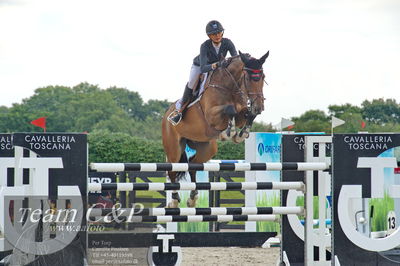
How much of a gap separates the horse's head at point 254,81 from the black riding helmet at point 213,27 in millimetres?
336

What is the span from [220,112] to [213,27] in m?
0.72

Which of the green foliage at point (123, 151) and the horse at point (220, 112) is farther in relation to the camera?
the green foliage at point (123, 151)

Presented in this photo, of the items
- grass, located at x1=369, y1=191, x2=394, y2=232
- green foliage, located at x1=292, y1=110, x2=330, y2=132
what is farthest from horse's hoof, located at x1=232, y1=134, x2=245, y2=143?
green foliage, located at x1=292, y1=110, x2=330, y2=132

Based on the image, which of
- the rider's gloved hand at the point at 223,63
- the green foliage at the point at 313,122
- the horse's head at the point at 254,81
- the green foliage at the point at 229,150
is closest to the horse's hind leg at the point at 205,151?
the rider's gloved hand at the point at 223,63

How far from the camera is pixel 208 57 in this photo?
6223 mm

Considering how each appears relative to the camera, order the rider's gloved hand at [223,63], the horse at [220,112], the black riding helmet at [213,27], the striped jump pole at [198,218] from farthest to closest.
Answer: the rider's gloved hand at [223,63], the black riding helmet at [213,27], the horse at [220,112], the striped jump pole at [198,218]

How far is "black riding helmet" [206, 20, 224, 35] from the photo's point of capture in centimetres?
598

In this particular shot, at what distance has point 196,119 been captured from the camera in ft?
20.9

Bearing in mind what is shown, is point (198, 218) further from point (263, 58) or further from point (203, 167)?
point (263, 58)

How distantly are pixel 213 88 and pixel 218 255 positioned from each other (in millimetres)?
1666

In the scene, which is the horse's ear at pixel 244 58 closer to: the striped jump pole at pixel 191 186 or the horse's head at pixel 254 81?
the horse's head at pixel 254 81

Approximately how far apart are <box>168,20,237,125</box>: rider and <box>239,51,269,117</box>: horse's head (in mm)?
343

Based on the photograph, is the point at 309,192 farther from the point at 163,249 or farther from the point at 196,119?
the point at 196,119

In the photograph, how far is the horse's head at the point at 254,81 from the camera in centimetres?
567
